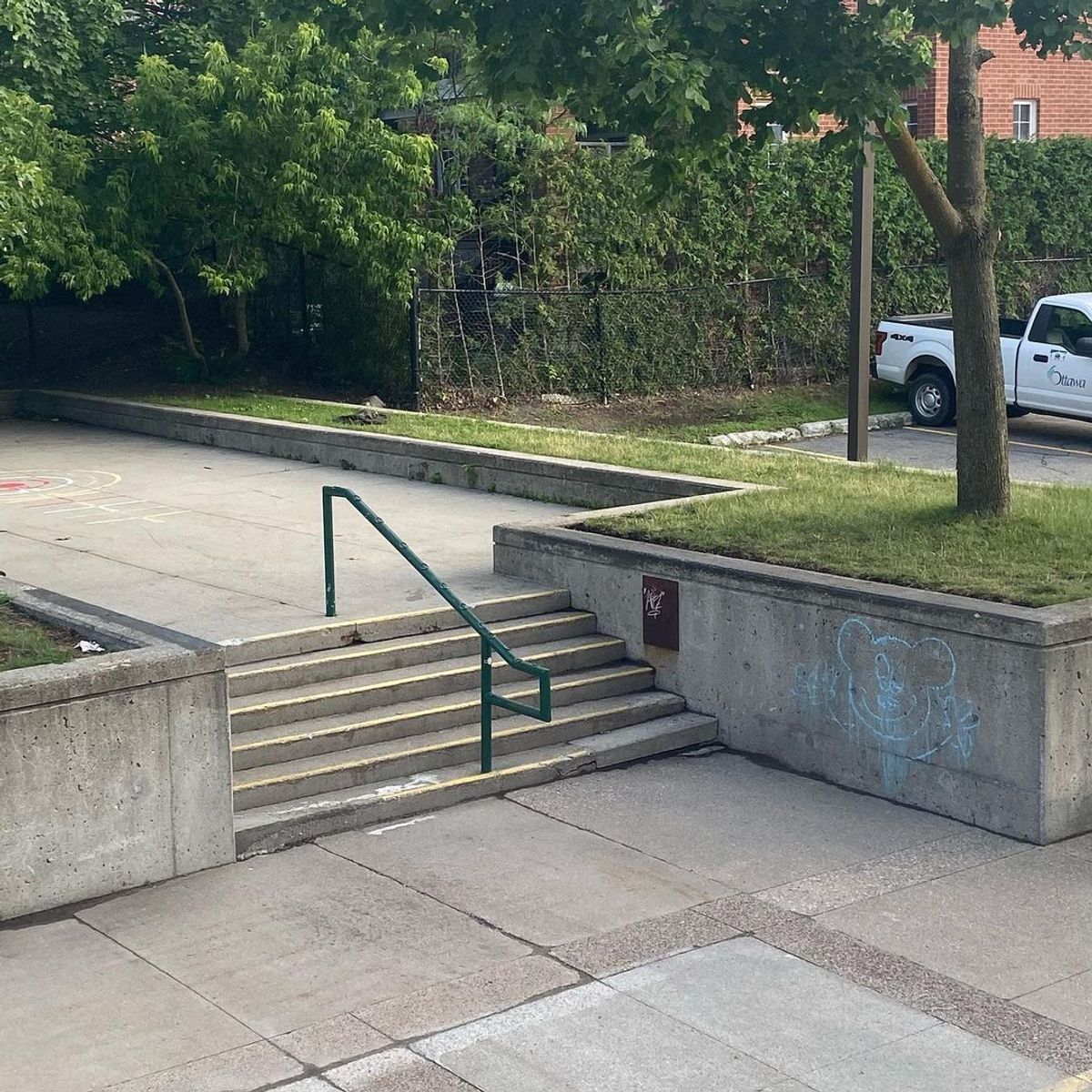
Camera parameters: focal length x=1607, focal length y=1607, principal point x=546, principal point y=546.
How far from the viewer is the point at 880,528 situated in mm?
10898

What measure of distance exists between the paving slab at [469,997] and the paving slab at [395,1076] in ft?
0.65

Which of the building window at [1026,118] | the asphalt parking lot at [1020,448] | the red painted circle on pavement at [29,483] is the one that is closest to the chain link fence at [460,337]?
the asphalt parking lot at [1020,448]

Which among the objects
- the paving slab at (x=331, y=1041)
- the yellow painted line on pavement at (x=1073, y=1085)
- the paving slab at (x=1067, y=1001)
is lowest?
the yellow painted line on pavement at (x=1073, y=1085)

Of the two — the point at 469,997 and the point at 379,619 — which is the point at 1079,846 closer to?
the point at 469,997

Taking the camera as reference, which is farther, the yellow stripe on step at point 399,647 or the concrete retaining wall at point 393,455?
the concrete retaining wall at point 393,455

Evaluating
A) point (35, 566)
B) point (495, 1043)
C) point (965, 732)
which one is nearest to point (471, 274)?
point (35, 566)

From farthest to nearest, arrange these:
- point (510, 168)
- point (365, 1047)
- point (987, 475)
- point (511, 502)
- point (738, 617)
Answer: point (510, 168)
point (511, 502)
point (987, 475)
point (738, 617)
point (365, 1047)

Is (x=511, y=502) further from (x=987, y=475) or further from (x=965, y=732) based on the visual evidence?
(x=965, y=732)

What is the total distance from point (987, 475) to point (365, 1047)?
633 centimetres

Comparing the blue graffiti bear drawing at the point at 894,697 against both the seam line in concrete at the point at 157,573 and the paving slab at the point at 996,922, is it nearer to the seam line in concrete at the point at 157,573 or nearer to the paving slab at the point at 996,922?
the paving slab at the point at 996,922

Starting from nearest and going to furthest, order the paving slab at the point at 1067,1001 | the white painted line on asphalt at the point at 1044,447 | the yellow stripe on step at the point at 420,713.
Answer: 1. the paving slab at the point at 1067,1001
2. the yellow stripe on step at the point at 420,713
3. the white painted line on asphalt at the point at 1044,447

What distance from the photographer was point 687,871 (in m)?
7.98

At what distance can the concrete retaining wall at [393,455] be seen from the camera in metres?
14.1

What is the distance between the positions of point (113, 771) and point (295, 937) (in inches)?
50.0
